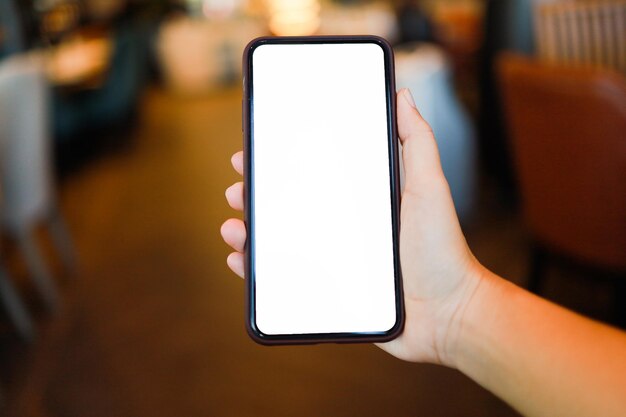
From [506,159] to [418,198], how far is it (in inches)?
69.7

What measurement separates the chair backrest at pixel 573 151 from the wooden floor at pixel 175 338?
270mm

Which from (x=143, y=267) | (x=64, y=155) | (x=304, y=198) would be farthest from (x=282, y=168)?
(x=64, y=155)

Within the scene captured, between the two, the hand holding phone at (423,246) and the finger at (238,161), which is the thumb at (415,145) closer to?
the hand holding phone at (423,246)

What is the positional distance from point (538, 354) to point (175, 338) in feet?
3.78

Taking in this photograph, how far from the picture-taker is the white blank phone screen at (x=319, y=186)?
506 mm

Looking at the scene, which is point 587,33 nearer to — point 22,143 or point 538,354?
point 538,354

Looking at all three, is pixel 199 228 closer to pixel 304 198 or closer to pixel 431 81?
pixel 431 81

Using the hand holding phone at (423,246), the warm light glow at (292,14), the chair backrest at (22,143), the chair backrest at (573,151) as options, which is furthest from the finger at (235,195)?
the warm light glow at (292,14)

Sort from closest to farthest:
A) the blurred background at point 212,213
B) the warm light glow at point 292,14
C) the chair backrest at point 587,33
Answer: the blurred background at point 212,213
the chair backrest at point 587,33
the warm light glow at point 292,14

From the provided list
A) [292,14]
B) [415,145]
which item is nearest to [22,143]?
[415,145]

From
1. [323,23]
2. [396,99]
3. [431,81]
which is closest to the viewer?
[396,99]

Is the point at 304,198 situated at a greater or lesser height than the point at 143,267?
greater

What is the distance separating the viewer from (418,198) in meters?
0.53

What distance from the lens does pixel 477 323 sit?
0.53 metres
